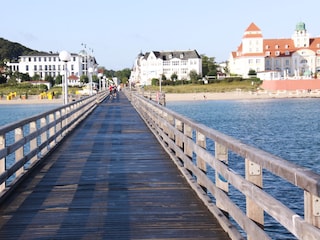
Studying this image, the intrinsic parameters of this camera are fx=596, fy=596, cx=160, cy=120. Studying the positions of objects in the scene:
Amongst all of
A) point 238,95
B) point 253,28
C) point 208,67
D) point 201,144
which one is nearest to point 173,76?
point 208,67

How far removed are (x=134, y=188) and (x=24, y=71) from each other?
18279cm

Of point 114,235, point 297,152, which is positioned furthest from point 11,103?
point 114,235

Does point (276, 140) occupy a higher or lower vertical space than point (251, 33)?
lower

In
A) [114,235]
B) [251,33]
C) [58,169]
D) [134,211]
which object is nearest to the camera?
[114,235]

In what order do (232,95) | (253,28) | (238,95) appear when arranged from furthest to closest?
(253,28)
(232,95)
(238,95)

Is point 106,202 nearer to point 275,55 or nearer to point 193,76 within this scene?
point 193,76

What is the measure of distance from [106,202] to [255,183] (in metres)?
3.29

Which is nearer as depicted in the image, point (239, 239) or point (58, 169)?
point (239, 239)

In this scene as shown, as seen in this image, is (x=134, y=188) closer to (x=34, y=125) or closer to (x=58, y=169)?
(x=58, y=169)

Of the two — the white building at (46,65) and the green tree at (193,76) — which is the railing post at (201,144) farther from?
the white building at (46,65)

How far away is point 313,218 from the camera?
11.0ft

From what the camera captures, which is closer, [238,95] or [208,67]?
[238,95]

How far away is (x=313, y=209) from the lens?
3.34 meters

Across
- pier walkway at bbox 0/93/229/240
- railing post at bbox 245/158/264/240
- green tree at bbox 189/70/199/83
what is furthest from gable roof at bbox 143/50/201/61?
railing post at bbox 245/158/264/240
